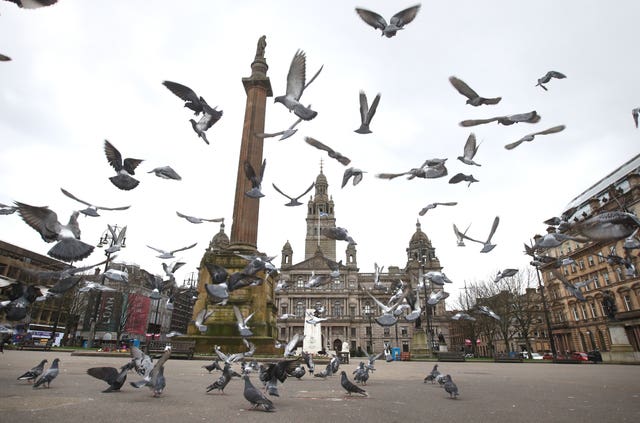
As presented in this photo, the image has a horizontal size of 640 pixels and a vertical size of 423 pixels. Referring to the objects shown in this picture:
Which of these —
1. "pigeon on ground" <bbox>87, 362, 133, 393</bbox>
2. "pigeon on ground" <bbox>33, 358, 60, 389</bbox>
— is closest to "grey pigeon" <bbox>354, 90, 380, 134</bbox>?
"pigeon on ground" <bbox>87, 362, 133, 393</bbox>

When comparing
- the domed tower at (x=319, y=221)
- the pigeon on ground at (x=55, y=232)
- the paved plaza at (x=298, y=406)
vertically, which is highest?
the domed tower at (x=319, y=221)

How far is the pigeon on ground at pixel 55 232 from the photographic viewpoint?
5.21 m

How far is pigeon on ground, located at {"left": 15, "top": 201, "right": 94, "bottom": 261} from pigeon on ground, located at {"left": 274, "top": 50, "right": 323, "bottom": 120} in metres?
3.98

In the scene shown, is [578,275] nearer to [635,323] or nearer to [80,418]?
[635,323]

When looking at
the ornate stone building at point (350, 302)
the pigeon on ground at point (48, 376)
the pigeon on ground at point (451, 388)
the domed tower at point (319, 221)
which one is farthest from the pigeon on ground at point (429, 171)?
the domed tower at point (319, 221)

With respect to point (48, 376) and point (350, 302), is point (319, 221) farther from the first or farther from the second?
point (48, 376)

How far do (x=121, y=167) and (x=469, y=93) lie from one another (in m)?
6.41

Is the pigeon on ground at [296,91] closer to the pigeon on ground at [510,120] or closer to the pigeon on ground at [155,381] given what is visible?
the pigeon on ground at [510,120]

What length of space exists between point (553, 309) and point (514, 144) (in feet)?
221

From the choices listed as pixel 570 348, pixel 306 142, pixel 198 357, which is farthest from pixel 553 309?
pixel 306 142

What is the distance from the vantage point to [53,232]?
5527 mm

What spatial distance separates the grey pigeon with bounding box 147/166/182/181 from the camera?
22.6ft

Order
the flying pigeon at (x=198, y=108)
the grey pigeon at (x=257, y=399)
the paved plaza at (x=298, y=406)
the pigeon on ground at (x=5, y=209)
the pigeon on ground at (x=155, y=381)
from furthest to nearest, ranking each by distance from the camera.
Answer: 1. the pigeon on ground at (x=5, y=209)
2. the flying pigeon at (x=198, y=108)
3. the pigeon on ground at (x=155, y=381)
4. the grey pigeon at (x=257, y=399)
5. the paved plaza at (x=298, y=406)

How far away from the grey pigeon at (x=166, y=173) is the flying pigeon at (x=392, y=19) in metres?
4.46
